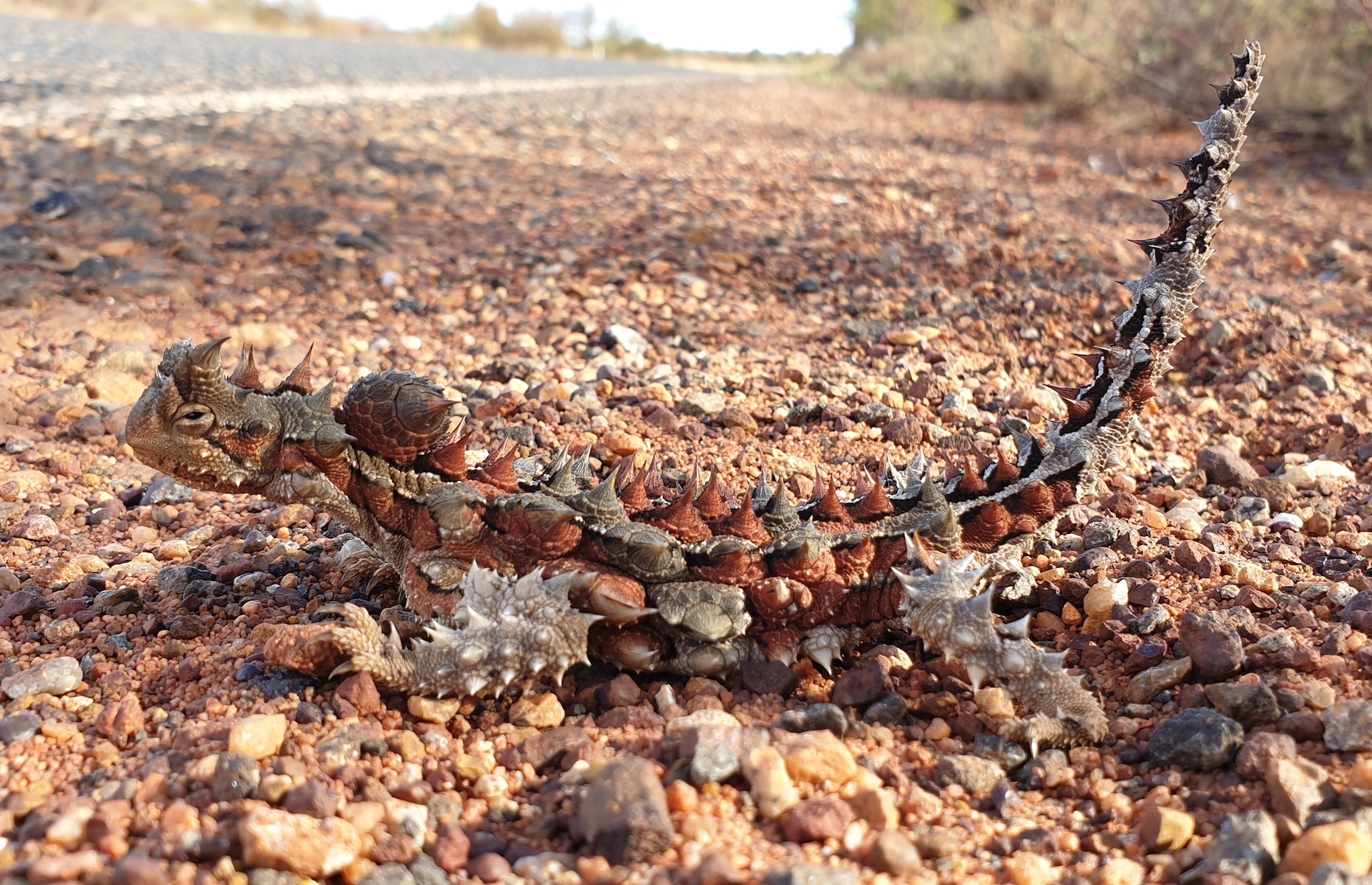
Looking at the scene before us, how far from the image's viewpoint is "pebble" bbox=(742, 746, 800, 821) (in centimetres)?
201

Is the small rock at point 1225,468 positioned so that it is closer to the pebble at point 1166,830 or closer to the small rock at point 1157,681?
the small rock at point 1157,681

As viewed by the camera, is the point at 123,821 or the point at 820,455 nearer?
the point at 123,821

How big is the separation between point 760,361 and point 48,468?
2.74 m

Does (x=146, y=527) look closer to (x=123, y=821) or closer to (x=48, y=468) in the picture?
(x=48, y=468)

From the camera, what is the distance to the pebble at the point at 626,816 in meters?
1.87

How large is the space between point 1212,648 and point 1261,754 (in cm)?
38

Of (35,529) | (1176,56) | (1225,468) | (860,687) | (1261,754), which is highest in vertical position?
(1176,56)

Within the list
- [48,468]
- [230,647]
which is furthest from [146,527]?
[230,647]

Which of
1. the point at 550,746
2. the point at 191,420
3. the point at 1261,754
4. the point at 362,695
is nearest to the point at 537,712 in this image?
the point at 550,746

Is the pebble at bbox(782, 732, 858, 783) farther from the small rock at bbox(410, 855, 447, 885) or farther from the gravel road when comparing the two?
the gravel road

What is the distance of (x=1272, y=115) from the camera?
10281 millimetres

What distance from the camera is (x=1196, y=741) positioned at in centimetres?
218

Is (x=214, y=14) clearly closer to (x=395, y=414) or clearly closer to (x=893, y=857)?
(x=395, y=414)

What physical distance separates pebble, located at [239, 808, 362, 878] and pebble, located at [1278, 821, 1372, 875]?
1.67 meters
